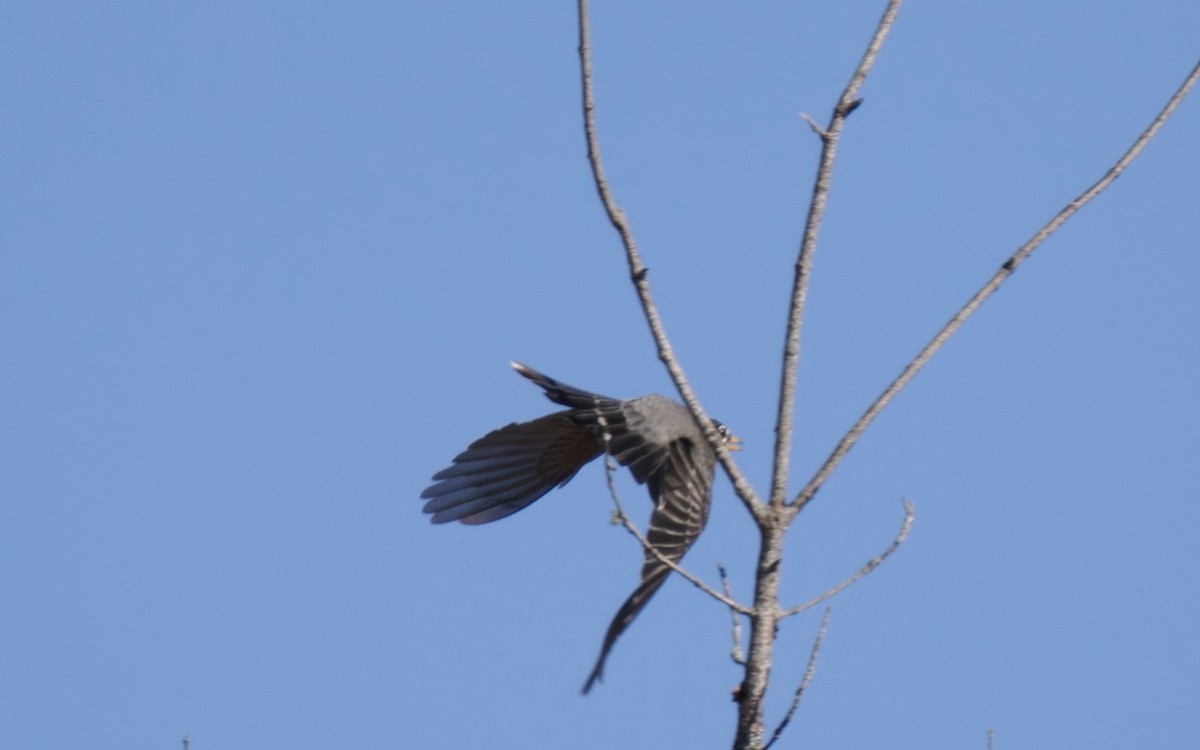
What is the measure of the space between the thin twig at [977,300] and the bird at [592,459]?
1002 mm

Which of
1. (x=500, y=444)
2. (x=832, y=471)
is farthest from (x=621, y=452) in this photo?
(x=832, y=471)

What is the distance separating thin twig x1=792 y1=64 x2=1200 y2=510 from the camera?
161 inches

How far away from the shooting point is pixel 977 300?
4195mm

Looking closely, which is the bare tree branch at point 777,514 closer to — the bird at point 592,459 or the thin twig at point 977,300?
the thin twig at point 977,300

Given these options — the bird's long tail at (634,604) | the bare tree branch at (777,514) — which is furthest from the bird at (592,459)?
the bare tree branch at (777,514)

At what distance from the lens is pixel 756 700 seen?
156 inches

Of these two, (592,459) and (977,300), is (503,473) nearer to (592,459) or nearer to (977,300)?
(592,459)

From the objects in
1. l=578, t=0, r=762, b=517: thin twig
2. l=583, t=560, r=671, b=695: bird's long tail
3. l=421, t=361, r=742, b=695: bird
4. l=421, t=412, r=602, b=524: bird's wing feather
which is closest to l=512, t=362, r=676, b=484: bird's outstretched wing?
l=421, t=361, r=742, b=695: bird

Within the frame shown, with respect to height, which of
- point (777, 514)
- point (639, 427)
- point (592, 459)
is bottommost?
point (777, 514)

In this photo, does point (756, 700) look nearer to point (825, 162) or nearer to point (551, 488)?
point (825, 162)

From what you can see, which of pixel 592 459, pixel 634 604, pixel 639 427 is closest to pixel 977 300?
pixel 634 604

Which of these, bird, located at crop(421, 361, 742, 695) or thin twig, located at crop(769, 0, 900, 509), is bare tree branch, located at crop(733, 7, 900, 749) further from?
bird, located at crop(421, 361, 742, 695)

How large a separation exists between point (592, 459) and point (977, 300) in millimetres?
3240

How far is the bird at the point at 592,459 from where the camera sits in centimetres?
580
